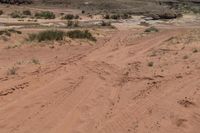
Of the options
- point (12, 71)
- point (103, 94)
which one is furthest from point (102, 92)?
point (12, 71)

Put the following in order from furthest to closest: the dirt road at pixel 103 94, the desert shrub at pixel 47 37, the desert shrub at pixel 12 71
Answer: the desert shrub at pixel 47 37, the desert shrub at pixel 12 71, the dirt road at pixel 103 94

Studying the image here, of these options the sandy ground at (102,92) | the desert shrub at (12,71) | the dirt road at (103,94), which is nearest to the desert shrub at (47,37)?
the sandy ground at (102,92)

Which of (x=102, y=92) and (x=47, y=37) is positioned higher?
(x=102, y=92)

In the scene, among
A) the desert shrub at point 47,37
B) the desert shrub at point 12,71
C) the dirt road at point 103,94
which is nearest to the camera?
the dirt road at point 103,94

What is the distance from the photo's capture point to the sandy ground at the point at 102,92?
12.6m

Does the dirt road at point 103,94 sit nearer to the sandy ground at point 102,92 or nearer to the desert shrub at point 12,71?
the sandy ground at point 102,92

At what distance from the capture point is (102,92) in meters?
16.3

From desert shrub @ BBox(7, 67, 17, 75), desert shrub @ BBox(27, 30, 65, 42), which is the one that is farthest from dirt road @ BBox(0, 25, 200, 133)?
desert shrub @ BBox(27, 30, 65, 42)

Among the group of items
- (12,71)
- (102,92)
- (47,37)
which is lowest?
(47,37)

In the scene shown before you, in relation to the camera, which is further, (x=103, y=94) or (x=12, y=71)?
(x=12, y=71)

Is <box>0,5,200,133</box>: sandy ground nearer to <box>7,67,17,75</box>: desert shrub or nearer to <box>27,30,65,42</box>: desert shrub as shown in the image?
<box>7,67,17,75</box>: desert shrub

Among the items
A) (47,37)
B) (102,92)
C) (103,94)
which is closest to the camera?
(103,94)

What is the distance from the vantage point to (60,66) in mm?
21500

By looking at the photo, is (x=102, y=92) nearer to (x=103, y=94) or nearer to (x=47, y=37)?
(x=103, y=94)
